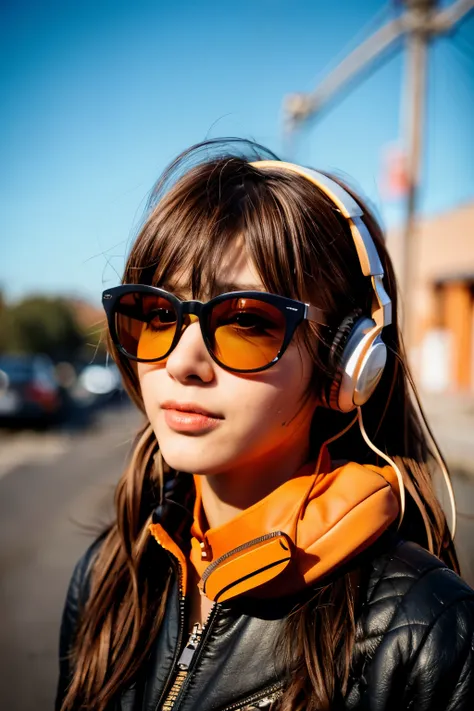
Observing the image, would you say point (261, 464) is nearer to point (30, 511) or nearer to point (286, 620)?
point (286, 620)

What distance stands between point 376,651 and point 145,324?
2.74ft

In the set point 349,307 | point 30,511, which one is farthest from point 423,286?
point 349,307

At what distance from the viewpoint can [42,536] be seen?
18.7 ft

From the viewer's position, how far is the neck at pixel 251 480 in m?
1.36

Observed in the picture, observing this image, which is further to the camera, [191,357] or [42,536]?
[42,536]

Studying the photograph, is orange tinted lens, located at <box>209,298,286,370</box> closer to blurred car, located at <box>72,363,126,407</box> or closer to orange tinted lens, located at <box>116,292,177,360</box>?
orange tinted lens, located at <box>116,292,177,360</box>

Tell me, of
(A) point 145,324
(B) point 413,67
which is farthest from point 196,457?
(B) point 413,67

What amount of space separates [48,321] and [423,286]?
78.9 feet

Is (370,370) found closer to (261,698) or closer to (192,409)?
(192,409)

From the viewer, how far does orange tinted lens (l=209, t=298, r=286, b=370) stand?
1.22 m

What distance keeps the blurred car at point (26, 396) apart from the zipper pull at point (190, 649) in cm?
1274

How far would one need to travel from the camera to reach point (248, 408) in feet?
4.00

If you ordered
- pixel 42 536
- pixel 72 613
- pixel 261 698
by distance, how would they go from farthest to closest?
1. pixel 42 536
2. pixel 72 613
3. pixel 261 698

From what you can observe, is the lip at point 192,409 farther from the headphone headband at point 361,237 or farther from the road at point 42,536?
the road at point 42,536
